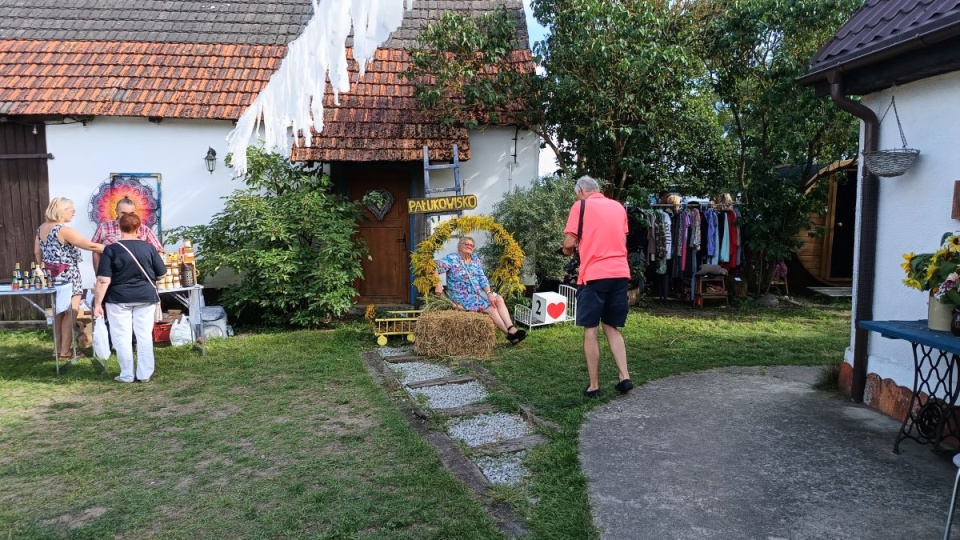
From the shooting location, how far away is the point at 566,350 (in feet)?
24.1

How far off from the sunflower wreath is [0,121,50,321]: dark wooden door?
5.42m

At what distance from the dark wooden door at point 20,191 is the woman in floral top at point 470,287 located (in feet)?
19.2

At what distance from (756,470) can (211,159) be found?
792 cm

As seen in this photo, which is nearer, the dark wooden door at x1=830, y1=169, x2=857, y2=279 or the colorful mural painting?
the colorful mural painting

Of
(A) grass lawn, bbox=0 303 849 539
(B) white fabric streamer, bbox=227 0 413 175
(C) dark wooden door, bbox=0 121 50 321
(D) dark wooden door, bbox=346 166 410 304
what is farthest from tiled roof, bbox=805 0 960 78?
(C) dark wooden door, bbox=0 121 50 321

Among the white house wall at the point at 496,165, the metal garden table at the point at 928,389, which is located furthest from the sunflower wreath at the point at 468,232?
the metal garden table at the point at 928,389

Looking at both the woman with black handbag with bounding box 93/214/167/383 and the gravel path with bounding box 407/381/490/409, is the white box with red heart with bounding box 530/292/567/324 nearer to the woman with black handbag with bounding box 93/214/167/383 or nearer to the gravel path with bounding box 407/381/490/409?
the gravel path with bounding box 407/381/490/409

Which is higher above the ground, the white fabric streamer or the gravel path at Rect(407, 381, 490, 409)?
the white fabric streamer

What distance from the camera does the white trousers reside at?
245 inches

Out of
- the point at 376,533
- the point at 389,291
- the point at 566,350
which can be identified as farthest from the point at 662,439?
the point at 389,291

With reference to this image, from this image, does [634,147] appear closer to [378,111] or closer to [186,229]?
[378,111]

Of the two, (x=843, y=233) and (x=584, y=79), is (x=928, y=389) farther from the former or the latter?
(x=843, y=233)

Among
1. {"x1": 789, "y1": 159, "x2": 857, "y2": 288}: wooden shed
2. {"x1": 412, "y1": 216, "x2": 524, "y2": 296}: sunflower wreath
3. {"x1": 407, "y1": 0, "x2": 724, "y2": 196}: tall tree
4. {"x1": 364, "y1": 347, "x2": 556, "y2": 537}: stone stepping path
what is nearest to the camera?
{"x1": 364, "y1": 347, "x2": 556, "y2": 537}: stone stepping path

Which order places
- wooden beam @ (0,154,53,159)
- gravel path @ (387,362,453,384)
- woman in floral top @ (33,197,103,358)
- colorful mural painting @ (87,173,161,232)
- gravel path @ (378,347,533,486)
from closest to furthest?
1. gravel path @ (378,347,533,486)
2. gravel path @ (387,362,453,384)
3. woman in floral top @ (33,197,103,358)
4. wooden beam @ (0,154,53,159)
5. colorful mural painting @ (87,173,161,232)
